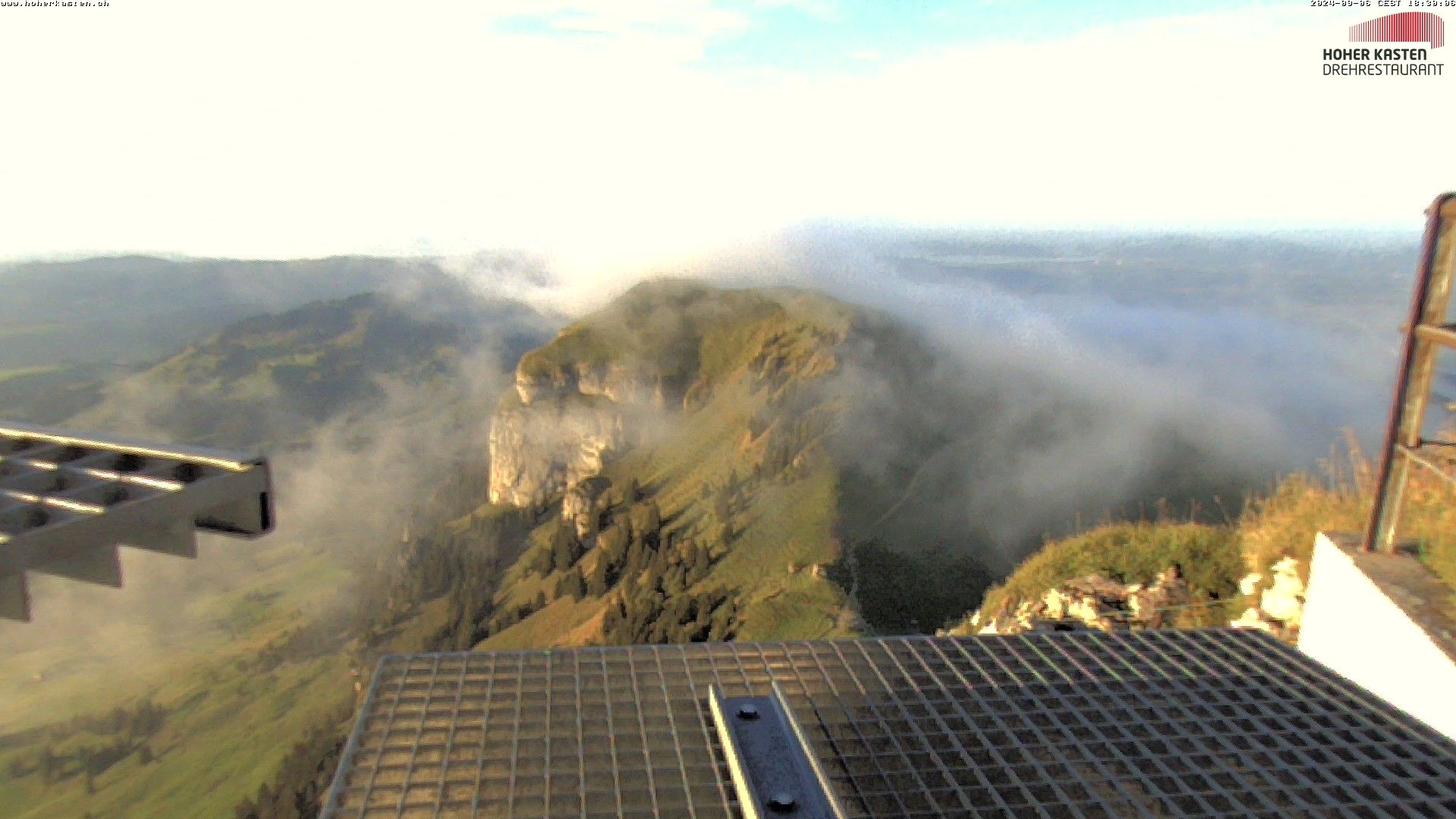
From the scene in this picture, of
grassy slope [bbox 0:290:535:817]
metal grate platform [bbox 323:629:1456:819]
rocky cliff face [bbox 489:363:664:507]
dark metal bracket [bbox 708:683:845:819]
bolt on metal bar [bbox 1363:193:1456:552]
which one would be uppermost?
bolt on metal bar [bbox 1363:193:1456:552]

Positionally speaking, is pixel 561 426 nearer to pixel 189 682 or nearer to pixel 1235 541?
pixel 189 682

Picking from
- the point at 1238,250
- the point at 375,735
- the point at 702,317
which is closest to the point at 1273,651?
the point at 375,735

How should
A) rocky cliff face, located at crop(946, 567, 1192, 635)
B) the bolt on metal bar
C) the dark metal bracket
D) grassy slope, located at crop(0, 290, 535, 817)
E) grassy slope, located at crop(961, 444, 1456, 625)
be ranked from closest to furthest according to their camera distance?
the dark metal bracket
the bolt on metal bar
grassy slope, located at crop(961, 444, 1456, 625)
rocky cliff face, located at crop(946, 567, 1192, 635)
grassy slope, located at crop(0, 290, 535, 817)

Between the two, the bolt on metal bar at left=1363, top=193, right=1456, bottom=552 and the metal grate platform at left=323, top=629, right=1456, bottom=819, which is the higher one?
the bolt on metal bar at left=1363, top=193, right=1456, bottom=552

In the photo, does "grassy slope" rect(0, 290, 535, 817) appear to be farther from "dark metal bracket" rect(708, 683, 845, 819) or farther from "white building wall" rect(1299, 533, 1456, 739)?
"white building wall" rect(1299, 533, 1456, 739)

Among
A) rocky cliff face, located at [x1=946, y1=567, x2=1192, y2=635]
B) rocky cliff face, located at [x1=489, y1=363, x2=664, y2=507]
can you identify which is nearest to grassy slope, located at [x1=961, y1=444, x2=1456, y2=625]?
rocky cliff face, located at [x1=946, y1=567, x2=1192, y2=635]

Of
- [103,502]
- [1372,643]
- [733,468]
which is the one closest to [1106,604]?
[1372,643]

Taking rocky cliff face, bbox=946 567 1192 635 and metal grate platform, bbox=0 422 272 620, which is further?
rocky cliff face, bbox=946 567 1192 635
